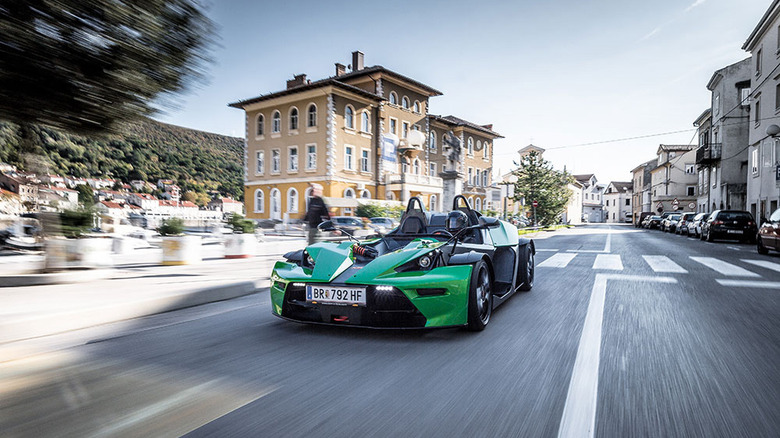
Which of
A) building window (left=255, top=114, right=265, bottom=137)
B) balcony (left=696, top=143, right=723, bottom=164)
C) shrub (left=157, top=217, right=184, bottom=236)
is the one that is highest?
building window (left=255, top=114, right=265, bottom=137)

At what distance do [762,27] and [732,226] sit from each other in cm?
1558

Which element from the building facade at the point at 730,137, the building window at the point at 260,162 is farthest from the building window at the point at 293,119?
the building facade at the point at 730,137

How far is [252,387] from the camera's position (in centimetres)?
286

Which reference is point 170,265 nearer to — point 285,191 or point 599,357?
point 599,357

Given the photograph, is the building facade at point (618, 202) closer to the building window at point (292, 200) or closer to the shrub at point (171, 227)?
the building window at point (292, 200)

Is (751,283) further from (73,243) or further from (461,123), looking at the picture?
(461,123)

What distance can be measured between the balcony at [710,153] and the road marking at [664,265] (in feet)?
113

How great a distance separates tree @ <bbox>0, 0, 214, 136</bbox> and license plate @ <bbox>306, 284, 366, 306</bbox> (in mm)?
2012

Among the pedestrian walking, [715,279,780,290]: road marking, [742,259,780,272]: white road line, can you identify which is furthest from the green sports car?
[742,259,780,272]: white road line

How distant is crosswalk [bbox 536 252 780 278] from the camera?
8852 millimetres

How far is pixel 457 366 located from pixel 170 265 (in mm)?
8565

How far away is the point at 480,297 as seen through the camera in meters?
4.29

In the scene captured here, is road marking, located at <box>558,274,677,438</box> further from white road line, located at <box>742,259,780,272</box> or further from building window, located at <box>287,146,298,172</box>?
building window, located at <box>287,146,298,172</box>

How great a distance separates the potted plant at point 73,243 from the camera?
6.92 meters
